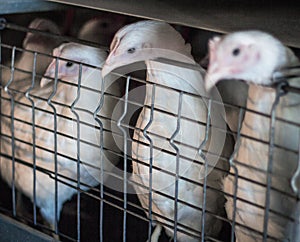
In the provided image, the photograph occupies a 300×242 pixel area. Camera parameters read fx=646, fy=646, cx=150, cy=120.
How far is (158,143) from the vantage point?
1039 millimetres

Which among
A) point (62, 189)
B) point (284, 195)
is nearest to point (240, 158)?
point (284, 195)

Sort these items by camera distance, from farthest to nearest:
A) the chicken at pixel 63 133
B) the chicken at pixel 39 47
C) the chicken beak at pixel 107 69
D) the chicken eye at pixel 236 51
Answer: the chicken at pixel 39 47 < the chicken at pixel 63 133 < the chicken beak at pixel 107 69 < the chicken eye at pixel 236 51

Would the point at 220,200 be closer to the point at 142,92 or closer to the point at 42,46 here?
the point at 142,92

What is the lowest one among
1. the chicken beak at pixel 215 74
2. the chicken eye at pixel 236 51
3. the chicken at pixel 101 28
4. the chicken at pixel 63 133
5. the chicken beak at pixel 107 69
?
the chicken at pixel 63 133

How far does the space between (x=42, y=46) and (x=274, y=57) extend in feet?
2.54

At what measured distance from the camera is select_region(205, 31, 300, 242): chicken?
31.3 inches

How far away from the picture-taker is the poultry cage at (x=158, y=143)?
0.87 metres

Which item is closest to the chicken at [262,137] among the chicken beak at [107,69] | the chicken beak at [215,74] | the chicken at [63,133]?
the chicken beak at [215,74]

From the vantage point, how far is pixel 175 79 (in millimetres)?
1036

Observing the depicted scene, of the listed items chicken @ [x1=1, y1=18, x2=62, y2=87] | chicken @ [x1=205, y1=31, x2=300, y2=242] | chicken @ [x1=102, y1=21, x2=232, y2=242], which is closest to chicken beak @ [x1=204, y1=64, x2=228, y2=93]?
chicken @ [x1=205, y1=31, x2=300, y2=242]

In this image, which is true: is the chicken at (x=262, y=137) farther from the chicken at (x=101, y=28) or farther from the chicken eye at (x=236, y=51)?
the chicken at (x=101, y=28)

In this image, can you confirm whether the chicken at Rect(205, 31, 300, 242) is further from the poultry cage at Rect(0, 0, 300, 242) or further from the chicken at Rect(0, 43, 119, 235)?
the chicken at Rect(0, 43, 119, 235)

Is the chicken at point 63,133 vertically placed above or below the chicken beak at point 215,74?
below

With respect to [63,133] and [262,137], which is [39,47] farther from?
[262,137]
